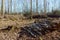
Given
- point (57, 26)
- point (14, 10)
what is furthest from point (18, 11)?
point (57, 26)

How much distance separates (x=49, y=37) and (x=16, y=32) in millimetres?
926

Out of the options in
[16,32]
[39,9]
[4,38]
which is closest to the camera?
[4,38]

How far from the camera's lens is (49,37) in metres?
4.16

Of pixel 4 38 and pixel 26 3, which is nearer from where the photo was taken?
pixel 4 38

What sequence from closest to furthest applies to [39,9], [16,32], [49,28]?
[16,32], [49,28], [39,9]

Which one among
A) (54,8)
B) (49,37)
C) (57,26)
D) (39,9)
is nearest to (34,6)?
(39,9)

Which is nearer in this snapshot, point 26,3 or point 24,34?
point 24,34

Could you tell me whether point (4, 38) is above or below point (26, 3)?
below

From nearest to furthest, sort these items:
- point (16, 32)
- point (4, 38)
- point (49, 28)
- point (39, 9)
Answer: point (4, 38) → point (16, 32) → point (49, 28) → point (39, 9)

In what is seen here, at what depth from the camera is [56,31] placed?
451cm

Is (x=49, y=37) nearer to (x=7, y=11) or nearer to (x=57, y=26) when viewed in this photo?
(x=57, y=26)

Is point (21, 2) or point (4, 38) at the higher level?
point (21, 2)

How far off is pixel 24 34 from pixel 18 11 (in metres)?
7.34

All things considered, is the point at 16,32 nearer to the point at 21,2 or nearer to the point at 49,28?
the point at 49,28
